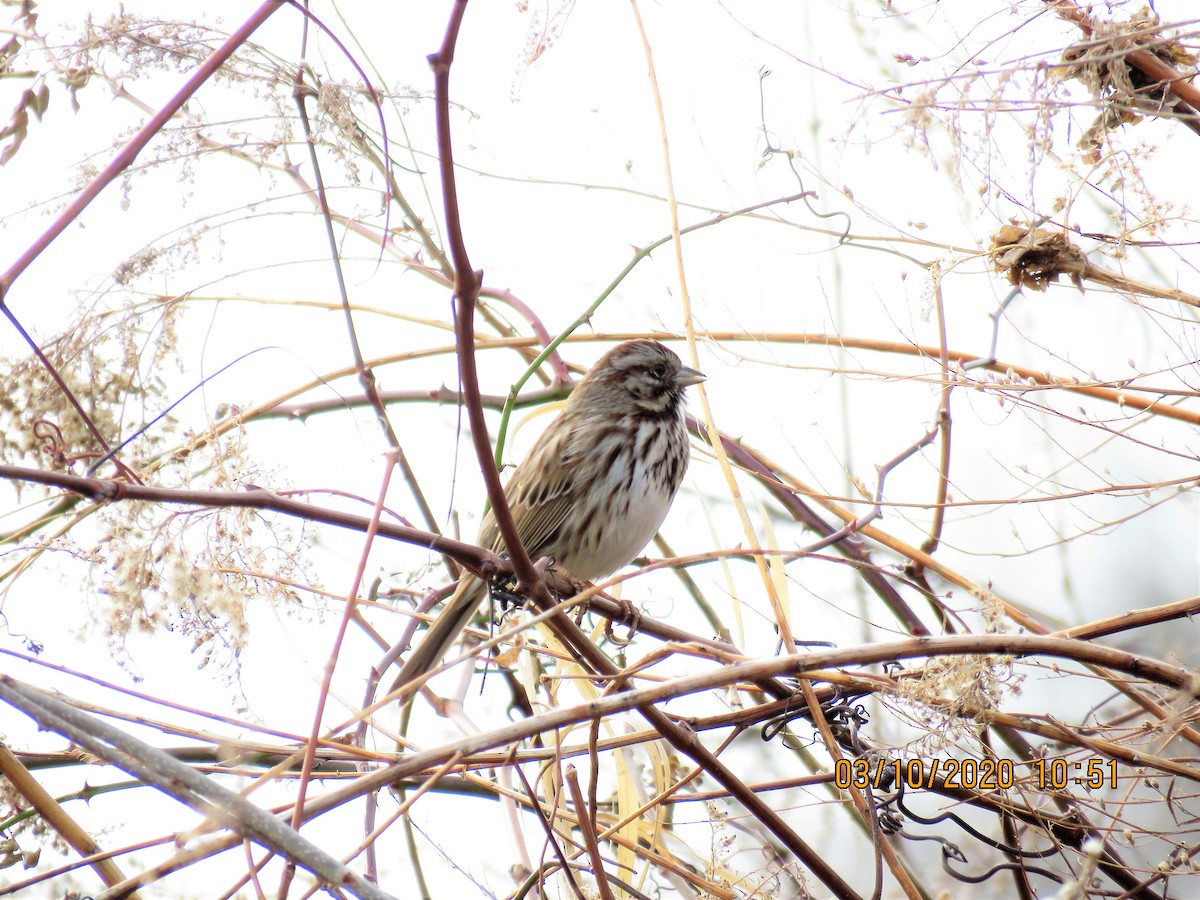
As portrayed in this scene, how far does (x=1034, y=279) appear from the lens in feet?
7.31

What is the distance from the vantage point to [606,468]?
3.59 m

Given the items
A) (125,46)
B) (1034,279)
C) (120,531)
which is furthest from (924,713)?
(125,46)

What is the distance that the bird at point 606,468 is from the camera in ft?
11.6

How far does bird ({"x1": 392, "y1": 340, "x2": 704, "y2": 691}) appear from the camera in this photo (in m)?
3.54

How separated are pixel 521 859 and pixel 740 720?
0.57 meters

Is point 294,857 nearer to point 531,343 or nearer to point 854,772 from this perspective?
point 854,772
